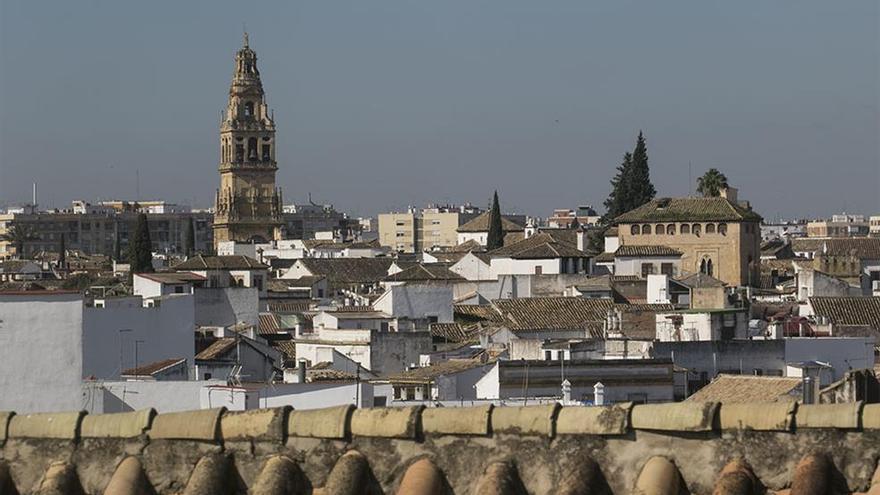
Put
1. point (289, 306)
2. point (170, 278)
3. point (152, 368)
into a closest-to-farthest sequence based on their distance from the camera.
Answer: point (152, 368)
point (170, 278)
point (289, 306)

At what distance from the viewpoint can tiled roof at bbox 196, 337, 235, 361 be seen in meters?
34.2

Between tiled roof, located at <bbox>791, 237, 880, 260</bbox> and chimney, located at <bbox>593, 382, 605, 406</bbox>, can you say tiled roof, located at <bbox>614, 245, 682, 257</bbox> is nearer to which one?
tiled roof, located at <bbox>791, 237, 880, 260</bbox>

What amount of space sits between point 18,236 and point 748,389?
127 m

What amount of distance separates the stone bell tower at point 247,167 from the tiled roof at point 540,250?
55286 millimetres

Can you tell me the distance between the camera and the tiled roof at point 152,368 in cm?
2700

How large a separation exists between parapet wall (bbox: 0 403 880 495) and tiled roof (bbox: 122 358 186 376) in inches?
690

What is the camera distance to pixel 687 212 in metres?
73.0

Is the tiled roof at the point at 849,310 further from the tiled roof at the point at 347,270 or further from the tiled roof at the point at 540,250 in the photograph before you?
the tiled roof at the point at 347,270

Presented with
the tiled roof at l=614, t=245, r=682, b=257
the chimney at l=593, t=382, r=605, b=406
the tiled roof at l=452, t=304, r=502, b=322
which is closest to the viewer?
the chimney at l=593, t=382, r=605, b=406

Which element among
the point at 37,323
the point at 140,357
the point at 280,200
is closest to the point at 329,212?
the point at 280,200

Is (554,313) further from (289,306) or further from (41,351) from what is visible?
(41,351)

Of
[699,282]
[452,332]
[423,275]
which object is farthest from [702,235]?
[452,332]

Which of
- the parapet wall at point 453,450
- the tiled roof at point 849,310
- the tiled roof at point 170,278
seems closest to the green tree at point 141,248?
the tiled roof at point 170,278

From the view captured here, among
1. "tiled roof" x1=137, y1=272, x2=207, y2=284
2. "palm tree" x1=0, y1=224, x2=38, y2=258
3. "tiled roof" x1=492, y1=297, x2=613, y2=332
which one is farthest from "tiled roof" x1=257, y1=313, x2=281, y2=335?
"palm tree" x1=0, y1=224, x2=38, y2=258
